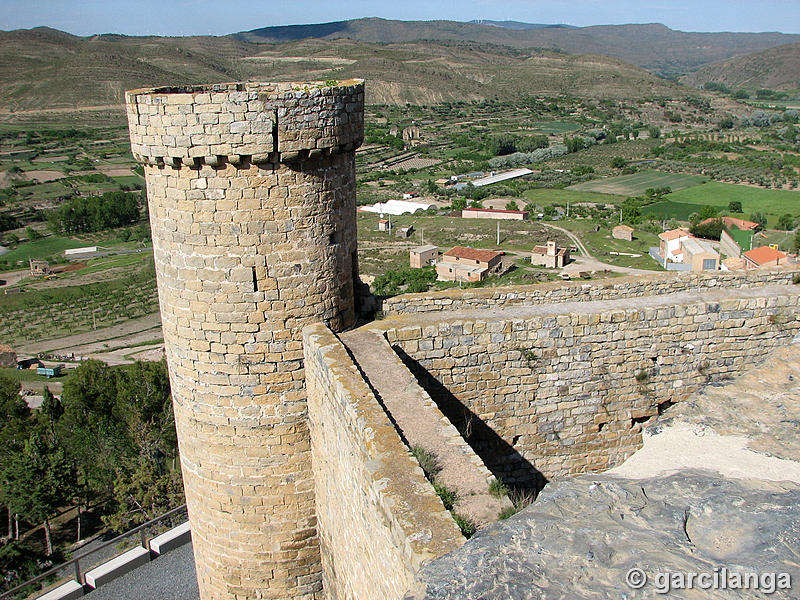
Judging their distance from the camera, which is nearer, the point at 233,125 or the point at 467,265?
the point at 233,125

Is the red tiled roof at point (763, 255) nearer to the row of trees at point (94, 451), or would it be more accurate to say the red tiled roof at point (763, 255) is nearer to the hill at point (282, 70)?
the row of trees at point (94, 451)

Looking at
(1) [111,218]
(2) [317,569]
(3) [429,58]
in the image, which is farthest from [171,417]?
(3) [429,58]

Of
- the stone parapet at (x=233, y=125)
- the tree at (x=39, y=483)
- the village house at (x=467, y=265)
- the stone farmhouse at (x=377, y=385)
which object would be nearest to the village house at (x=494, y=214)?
the village house at (x=467, y=265)

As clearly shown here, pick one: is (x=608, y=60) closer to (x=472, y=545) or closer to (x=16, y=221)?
(x=16, y=221)

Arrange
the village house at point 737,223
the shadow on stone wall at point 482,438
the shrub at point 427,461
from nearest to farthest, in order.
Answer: the shrub at point 427,461, the shadow on stone wall at point 482,438, the village house at point 737,223

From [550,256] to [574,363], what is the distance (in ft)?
140

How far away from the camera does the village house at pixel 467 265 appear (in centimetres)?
4506

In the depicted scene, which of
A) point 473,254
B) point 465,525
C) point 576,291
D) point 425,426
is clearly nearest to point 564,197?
point 473,254

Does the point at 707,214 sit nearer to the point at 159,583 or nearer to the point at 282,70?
the point at 159,583

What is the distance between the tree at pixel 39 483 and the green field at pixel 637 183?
6869 cm

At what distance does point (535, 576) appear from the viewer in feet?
10.8

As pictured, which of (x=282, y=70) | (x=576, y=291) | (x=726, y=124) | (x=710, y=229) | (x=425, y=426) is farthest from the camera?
(x=282, y=70)

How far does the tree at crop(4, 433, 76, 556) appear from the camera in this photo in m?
17.3

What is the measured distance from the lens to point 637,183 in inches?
3219
